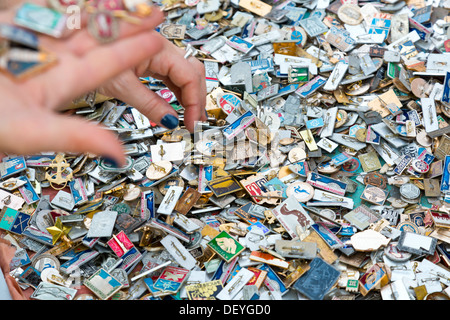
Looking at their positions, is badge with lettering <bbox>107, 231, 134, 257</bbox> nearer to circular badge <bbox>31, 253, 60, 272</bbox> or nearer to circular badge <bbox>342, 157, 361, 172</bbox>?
circular badge <bbox>31, 253, 60, 272</bbox>

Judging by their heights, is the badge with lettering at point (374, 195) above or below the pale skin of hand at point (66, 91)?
below

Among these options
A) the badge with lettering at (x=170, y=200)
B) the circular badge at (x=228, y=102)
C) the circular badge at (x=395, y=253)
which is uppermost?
the circular badge at (x=228, y=102)

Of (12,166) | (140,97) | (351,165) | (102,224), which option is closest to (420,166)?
(351,165)

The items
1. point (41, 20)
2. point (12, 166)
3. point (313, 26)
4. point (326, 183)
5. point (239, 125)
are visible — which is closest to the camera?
point (41, 20)

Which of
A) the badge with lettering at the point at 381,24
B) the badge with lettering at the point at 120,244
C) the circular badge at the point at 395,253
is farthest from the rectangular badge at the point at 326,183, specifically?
the badge with lettering at the point at 381,24

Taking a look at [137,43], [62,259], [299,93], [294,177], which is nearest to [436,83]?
[299,93]

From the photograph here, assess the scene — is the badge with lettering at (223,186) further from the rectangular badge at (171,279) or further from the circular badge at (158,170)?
the rectangular badge at (171,279)

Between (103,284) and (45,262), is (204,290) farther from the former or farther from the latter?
(45,262)

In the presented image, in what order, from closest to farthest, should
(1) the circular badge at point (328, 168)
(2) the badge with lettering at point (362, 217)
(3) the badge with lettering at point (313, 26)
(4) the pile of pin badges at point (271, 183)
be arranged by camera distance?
(4) the pile of pin badges at point (271, 183) < (2) the badge with lettering at point (362, 217) < (1) the circular badge at point (328, 168) < (3) the badge with lettering at point (313, 26)

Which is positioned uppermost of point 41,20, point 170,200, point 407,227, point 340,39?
point 41,20
